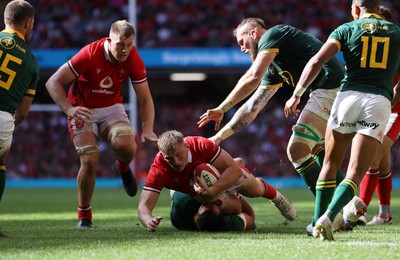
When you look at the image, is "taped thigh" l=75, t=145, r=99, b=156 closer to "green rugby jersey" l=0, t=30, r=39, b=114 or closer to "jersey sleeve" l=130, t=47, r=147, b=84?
"jersey sleeve" l=130, t=47, r=147, b=84

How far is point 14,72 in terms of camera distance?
651 cm

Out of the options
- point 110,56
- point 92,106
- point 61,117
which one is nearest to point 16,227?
point 92,106

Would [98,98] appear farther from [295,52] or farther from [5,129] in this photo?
[295,52]

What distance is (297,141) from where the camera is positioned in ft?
22.6

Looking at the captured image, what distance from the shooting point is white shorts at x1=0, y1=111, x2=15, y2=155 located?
6496mm

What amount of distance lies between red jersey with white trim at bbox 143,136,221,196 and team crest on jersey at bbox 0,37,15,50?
164cm

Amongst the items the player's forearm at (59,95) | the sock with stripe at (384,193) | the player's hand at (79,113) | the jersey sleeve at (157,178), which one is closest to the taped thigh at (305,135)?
the jersey sleeve at (157,178)

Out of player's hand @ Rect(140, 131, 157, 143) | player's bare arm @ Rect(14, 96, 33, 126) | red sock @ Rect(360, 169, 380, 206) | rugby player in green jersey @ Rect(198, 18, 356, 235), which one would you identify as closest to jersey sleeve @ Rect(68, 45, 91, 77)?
player's hand @ Rect(140, 131, 157, 143)

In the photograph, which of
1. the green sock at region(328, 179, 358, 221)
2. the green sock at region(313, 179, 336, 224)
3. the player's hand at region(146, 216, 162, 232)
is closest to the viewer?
the green sock at region(328, 179, 358, 221)

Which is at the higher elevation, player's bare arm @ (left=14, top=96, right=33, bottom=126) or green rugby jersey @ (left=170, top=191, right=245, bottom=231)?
player's bare arm @ (left=14, top=96, right=33, bottom=126)

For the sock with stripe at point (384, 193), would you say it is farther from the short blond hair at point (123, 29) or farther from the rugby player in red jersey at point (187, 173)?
the short blond hair at point (123, 29)

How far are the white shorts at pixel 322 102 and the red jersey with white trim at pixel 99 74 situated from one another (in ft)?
6.55

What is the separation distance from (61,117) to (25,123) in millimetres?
1281

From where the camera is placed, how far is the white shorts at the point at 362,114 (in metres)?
5.80
